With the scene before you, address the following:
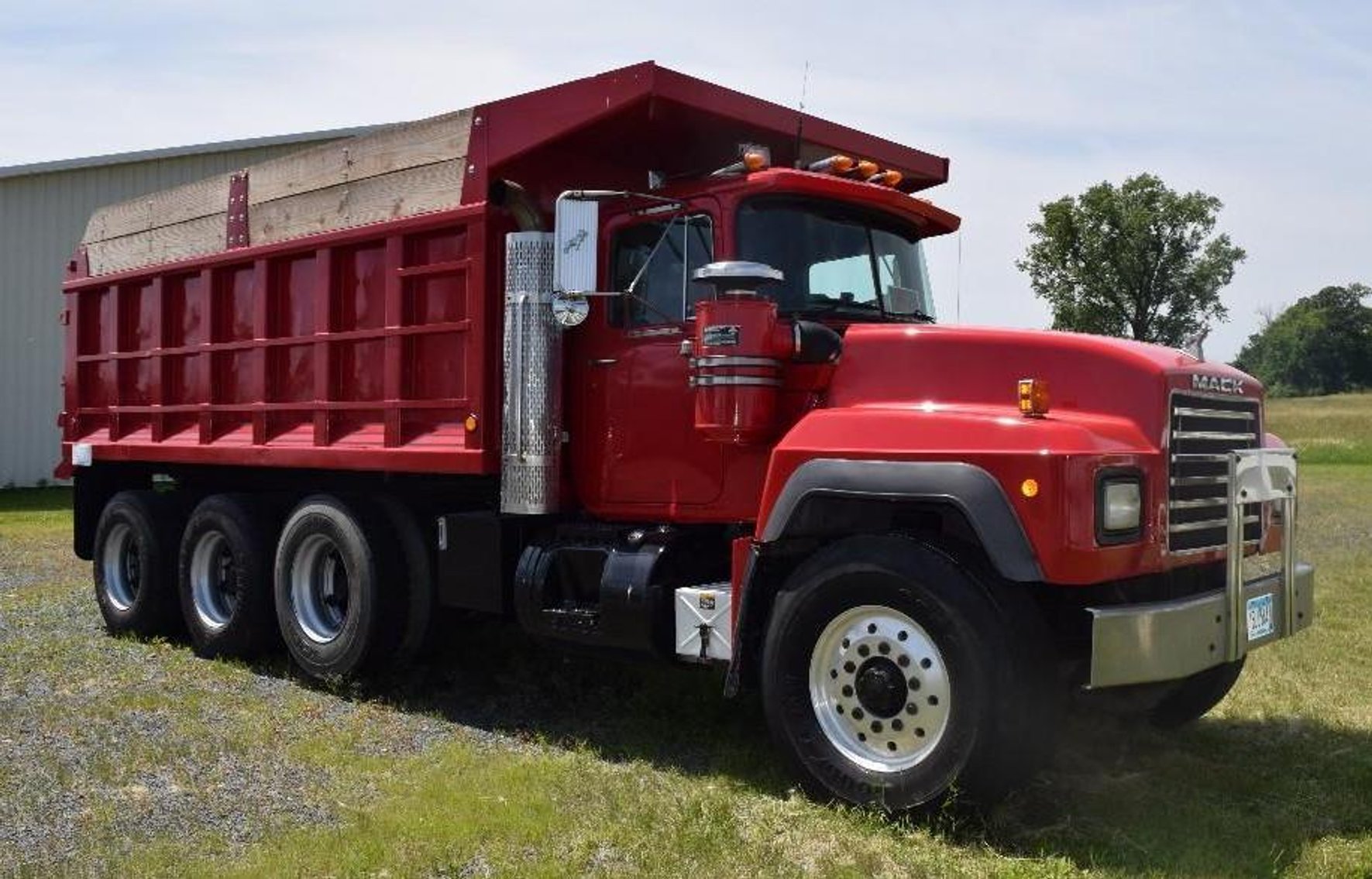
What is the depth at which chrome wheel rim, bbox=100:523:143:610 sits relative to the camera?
364 inches

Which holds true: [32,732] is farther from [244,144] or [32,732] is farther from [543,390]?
[244,144]

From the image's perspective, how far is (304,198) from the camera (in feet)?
25.1

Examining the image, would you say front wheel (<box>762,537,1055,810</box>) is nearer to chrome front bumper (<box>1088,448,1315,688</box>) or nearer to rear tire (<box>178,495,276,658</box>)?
chrome front bumper (<box>1088,448,1315,688</box>)

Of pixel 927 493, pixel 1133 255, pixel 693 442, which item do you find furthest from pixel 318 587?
pixel 1133 255

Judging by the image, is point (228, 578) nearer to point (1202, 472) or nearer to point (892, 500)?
point (892, 500)

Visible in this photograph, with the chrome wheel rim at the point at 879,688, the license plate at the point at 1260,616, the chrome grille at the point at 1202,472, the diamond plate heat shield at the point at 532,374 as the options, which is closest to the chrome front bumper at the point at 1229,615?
the license plate at the point at 1260,616

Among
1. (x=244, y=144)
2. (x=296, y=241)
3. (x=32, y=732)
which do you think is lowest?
(x=32, y=732)

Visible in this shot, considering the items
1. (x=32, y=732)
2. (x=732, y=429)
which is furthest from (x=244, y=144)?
(x=732, y=429)

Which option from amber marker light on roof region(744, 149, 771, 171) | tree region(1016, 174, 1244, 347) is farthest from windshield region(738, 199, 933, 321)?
tree region(1016, 174, 1244, 347)

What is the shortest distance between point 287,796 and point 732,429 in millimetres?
2349

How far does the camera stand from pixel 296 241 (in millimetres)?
7582

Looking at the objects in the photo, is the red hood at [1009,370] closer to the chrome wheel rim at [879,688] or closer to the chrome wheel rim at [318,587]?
the chrome wheel rim at [879,688]

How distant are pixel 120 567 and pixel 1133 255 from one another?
44288mm

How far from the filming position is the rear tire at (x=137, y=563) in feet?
29.0
